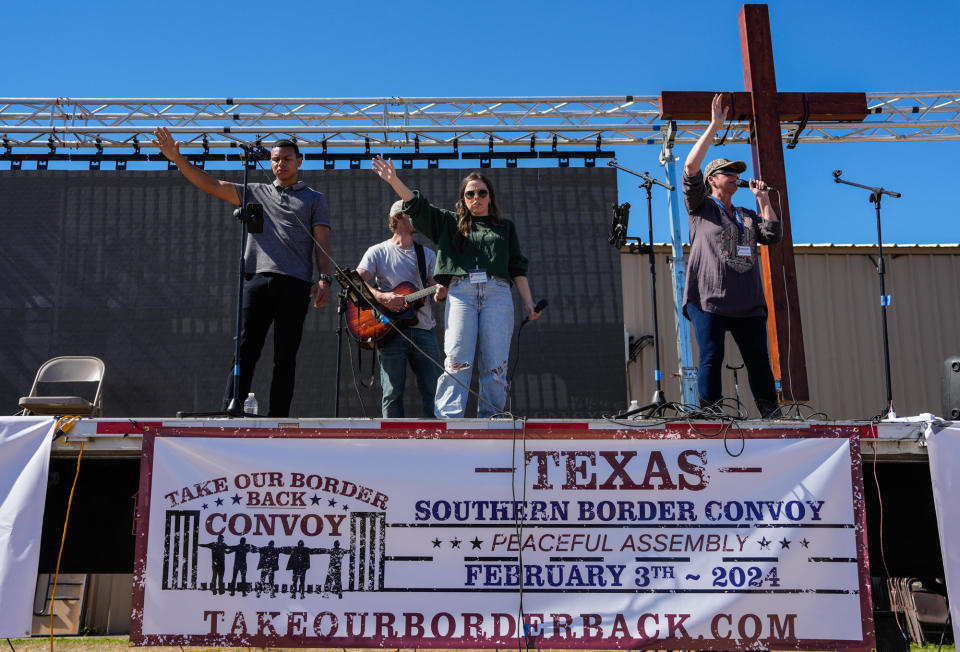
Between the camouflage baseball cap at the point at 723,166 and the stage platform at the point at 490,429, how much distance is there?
5.39 feet

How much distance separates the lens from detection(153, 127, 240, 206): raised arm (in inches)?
171

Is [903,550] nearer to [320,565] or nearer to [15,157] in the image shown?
[320,565]

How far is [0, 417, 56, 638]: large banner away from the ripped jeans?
5.66 ft

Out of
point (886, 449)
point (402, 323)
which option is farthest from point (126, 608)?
point (886, 449)

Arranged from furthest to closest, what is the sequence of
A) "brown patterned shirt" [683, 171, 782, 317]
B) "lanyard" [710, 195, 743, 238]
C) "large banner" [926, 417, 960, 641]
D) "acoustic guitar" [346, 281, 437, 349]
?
"acoustic guitar" [346, 281, 437, 349]
"lanyard" [710, 195, 743, 238]
"brown patterned shirt" [683, 171, 782, 317]
"large banner" [926, 417, 960, 641]

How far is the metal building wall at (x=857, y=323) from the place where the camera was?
9.07m

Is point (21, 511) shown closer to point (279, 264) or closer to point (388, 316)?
point (279, 264)

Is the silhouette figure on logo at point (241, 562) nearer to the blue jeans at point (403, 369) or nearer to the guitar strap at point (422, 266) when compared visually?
the blue jeans at point (403, 369)

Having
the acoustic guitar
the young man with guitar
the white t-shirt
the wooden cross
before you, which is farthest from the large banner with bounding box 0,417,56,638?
the wooden cross

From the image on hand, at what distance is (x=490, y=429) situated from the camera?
3.40 meters

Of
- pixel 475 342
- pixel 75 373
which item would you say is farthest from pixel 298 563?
pixel 75 373

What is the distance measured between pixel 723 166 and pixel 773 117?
2.40 meters

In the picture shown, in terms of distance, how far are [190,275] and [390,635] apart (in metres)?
5.09

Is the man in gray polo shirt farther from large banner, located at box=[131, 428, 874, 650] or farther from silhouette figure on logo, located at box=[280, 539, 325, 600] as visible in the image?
silhouette figure on logo, located at box=[280, 539, 325, 600]
